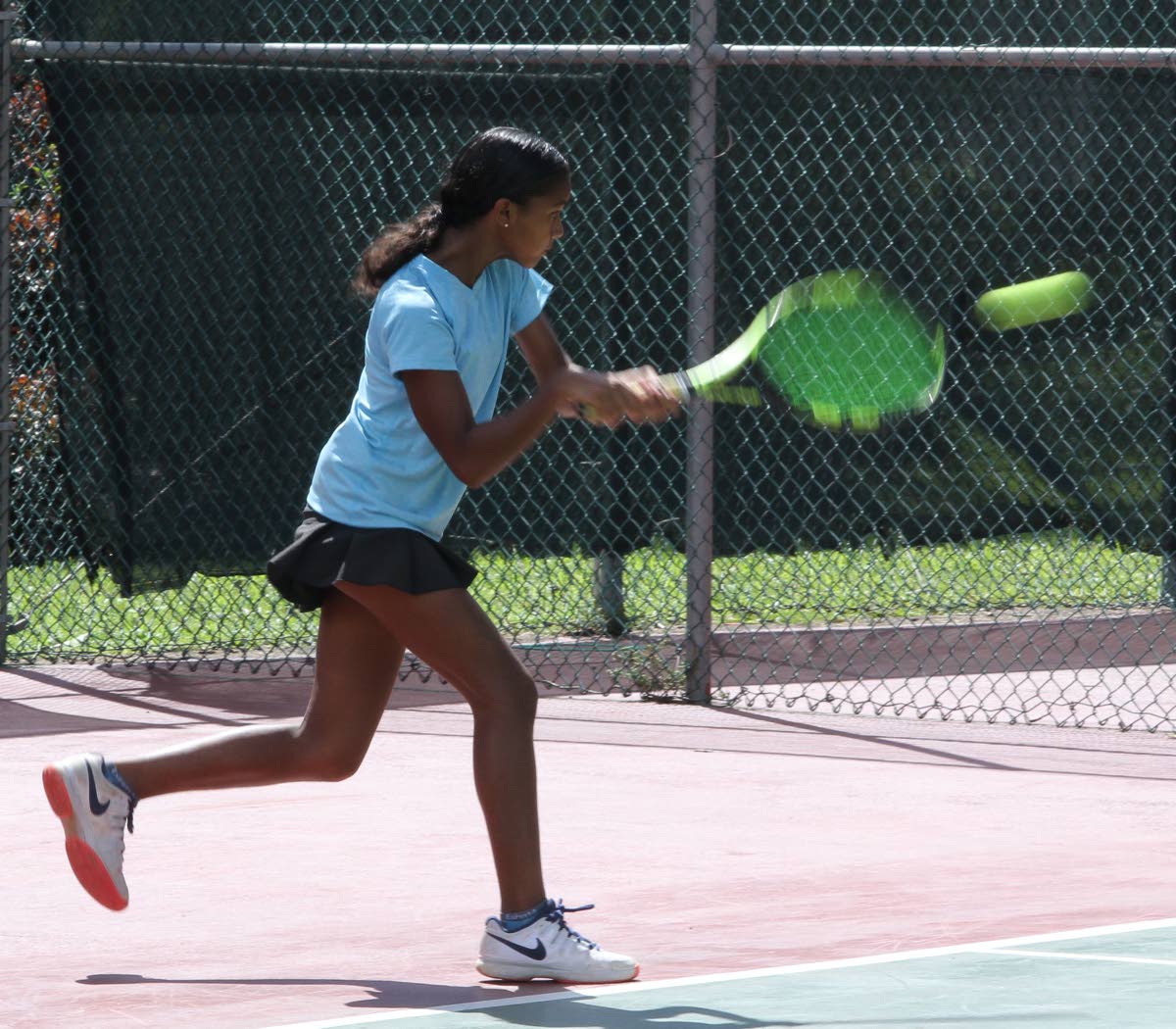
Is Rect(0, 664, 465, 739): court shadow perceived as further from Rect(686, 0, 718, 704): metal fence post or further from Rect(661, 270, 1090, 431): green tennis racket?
Rect(661, 270, 1090, 431): green tennis racket

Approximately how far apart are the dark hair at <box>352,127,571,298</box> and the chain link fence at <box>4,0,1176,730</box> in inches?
160

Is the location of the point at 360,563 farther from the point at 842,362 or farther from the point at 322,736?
the point at 842,362

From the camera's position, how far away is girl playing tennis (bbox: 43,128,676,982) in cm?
410

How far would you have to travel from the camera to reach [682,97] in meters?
9.01

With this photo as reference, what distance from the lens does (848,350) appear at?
467cm

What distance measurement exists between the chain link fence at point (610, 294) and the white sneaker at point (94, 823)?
405 cm

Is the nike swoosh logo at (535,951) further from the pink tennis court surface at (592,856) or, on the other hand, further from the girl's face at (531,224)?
the girl's face at (531,224)

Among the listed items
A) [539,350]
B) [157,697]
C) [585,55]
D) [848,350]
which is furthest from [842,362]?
[157,697]

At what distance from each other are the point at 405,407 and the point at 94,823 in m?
0.99

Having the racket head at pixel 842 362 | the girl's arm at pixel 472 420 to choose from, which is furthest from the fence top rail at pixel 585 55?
the girl's arm at pixel 472 420

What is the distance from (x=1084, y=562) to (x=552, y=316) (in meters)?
2.81

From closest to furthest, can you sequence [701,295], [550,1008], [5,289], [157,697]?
[550,1008] → [701,295] → [157,697] → [5,289]

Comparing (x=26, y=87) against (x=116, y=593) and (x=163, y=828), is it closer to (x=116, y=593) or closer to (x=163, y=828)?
(x=116, y=593)

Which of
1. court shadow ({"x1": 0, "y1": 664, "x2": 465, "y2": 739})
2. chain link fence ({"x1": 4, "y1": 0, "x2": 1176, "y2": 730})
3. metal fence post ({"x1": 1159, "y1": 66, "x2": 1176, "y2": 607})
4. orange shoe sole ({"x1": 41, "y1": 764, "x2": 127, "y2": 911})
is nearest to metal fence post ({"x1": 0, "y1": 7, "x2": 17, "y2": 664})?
chain link fence ({"x1": 4, "y1": 0, "x2": 1176, "y2": 730})
